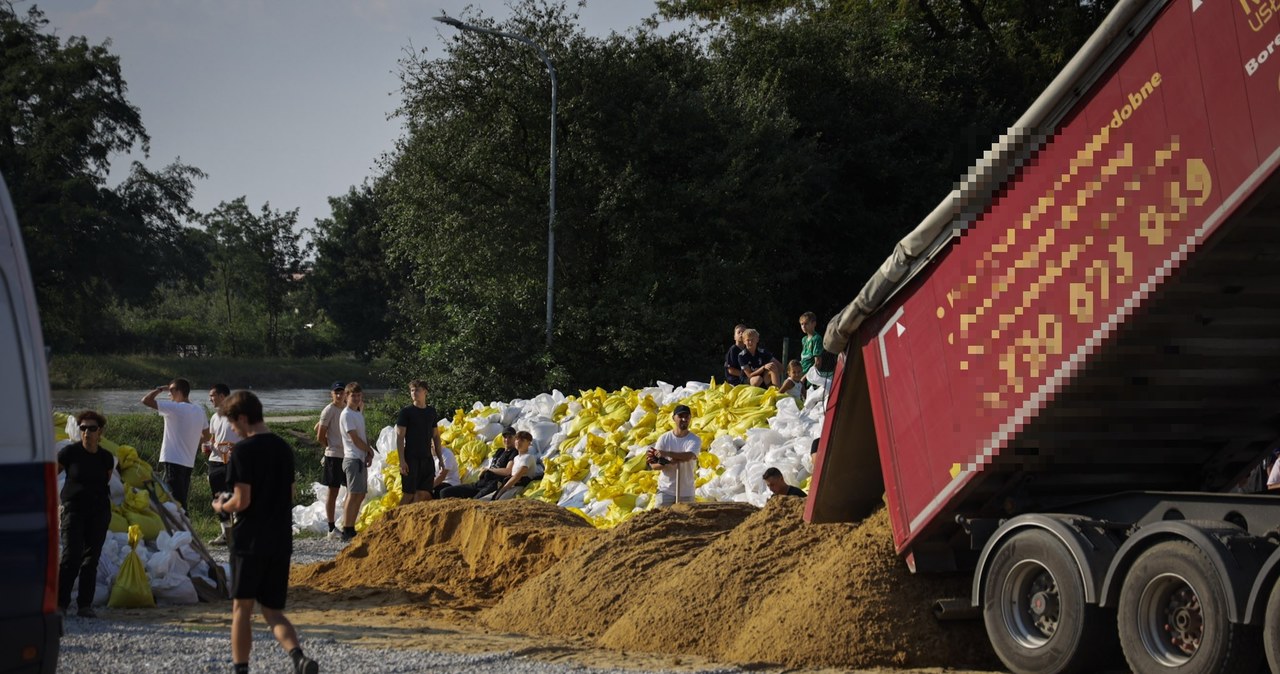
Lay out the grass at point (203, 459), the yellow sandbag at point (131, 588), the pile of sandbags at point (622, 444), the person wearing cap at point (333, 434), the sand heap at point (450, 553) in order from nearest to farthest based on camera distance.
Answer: the yellow sandbag at point (131, 588) < the sand heap at point (450, 553) < the pile of sandbags at point (622, 444) < the person wearing cap at point (333, 434) < the grass at point (203, 459)

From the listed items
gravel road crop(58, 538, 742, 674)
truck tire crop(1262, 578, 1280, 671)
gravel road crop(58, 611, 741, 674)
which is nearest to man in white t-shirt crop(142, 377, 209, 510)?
gravel road crop(58, 538, 742, 674)

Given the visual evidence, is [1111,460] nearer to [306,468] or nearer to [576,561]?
[576,561]

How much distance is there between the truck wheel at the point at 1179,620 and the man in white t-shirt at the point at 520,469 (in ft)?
37.3

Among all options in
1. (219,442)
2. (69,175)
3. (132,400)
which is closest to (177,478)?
(219,442)

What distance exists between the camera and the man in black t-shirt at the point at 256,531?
24.7 ft

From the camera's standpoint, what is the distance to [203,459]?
28625 mm

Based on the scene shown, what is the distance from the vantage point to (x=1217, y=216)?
20.7 feet

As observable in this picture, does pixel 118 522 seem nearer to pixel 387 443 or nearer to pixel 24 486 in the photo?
pixel 24 486

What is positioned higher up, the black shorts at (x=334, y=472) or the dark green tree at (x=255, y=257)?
the dark green tree at (x=255, y=257)

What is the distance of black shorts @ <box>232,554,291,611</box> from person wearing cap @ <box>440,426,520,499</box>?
9.90 meters

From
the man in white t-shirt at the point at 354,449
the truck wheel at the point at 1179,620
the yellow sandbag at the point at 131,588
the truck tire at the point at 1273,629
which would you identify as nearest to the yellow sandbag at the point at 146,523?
the yellow sandbag at the point at 131,588

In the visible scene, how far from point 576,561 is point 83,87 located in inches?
1723

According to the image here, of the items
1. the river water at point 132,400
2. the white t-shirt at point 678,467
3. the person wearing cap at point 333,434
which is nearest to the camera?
the white t-shirt at point 678,467

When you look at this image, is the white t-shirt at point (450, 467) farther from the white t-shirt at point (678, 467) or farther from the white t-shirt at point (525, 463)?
the white t-shirt at point (678, 467)
